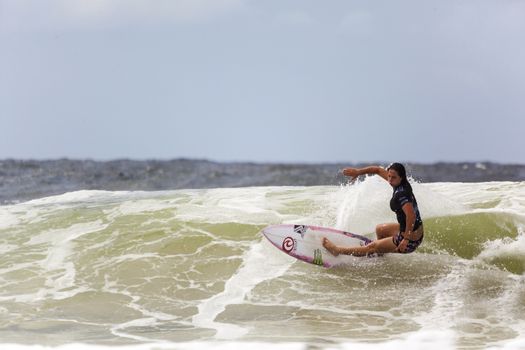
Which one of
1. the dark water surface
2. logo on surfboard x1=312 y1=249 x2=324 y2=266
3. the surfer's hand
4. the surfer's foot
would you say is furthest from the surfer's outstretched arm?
the dark water surface

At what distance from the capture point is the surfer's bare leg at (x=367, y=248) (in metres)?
9.20

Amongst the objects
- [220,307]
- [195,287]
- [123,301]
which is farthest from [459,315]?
[123,301]

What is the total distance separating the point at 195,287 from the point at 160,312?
0.97m

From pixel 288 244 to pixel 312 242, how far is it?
0.33 m

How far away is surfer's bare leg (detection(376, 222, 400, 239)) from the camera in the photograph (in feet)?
30.5

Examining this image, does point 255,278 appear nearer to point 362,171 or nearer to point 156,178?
point 362,171

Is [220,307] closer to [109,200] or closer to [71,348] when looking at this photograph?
[71,348]

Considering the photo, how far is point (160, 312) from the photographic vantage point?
8570 mm

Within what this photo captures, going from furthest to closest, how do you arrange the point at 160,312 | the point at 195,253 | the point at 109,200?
the point at 109,200
the point at 195,253
the point at 160,312

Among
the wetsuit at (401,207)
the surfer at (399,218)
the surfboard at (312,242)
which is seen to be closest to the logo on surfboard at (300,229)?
the surfboard at (312,242)

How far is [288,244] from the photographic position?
9.75m

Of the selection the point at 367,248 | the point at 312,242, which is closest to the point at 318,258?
the point at 312,242

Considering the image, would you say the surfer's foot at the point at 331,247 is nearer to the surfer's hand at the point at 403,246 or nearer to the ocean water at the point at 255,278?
the ocean water at the point at 255,278

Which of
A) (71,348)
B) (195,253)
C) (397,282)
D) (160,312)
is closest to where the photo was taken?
(71,348)
